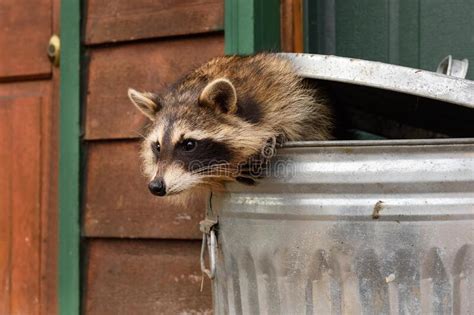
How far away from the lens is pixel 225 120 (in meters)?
1.65

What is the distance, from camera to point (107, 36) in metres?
2.40

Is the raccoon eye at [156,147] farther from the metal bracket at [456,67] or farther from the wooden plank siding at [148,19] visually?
the metal bracket at [456,67]

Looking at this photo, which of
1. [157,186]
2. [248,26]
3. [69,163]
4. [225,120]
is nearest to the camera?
[157,186]

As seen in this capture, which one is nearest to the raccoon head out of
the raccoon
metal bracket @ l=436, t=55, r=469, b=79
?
the raccoon

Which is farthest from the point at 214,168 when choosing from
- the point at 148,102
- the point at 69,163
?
the point at 69,163

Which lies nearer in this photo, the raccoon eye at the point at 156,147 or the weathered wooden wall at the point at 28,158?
the raccoon eye at the point at 156,147

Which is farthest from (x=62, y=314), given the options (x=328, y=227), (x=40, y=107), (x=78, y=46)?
(x=328, y=227)

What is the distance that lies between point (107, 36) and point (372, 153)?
4.70 feet

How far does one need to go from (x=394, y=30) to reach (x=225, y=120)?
948 mm

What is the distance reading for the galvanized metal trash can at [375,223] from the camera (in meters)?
1.24

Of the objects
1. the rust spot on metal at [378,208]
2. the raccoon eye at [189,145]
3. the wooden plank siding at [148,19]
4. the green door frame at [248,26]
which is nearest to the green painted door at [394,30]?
the green door frame at [248,26]

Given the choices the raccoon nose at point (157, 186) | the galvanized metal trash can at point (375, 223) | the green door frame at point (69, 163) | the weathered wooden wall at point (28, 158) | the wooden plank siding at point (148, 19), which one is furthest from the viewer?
the weathered wooden wall at point (28, 158)

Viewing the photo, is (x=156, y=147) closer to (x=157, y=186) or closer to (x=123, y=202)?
(x=157, y=186)

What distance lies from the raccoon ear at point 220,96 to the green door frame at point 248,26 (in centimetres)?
46
